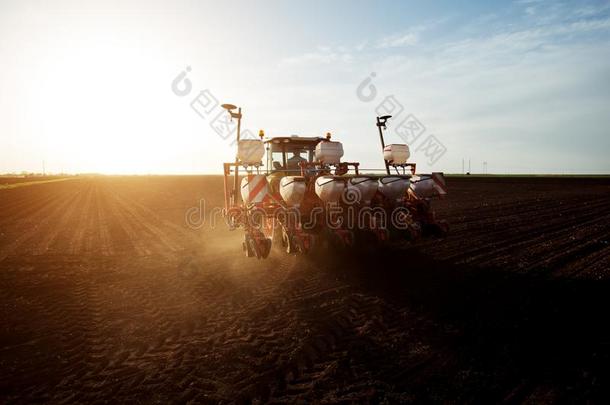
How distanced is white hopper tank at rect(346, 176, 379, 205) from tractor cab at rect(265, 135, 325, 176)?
2.57 meters

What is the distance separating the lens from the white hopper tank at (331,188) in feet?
25.9

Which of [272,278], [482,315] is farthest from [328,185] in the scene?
[482,315]

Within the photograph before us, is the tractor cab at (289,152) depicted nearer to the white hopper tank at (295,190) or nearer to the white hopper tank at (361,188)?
the white hopper tank at (295,190)

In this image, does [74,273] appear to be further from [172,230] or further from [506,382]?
[506,382]

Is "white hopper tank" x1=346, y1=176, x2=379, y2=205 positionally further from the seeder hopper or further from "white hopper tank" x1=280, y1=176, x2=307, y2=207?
"white hopper tank" x1=280, y1=176, x2=307, y2=207

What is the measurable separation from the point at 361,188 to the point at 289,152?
126 inches

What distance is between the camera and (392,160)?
33.2ft

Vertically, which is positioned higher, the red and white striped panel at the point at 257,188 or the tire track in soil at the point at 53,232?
the red and white striped panel at the point at 257,188

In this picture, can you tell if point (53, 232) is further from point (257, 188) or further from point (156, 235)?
point (257, 188)

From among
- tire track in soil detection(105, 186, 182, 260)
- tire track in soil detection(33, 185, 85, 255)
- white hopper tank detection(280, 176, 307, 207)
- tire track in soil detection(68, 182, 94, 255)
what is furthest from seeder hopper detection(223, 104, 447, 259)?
tire track in soil detection(33, 185, 85, 255)

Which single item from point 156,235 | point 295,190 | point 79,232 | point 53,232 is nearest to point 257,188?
point 295,190

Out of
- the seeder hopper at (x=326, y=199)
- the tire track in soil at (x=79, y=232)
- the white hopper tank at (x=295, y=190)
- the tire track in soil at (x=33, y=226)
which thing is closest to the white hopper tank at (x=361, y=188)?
the seeder hopper at (x=326, y=199)

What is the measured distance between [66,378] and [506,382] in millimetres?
5093

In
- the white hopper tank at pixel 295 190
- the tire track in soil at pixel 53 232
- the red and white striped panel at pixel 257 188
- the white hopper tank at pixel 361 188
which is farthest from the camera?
the tire track in soil at pixel 53 232
